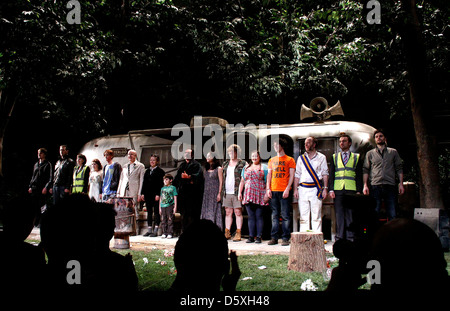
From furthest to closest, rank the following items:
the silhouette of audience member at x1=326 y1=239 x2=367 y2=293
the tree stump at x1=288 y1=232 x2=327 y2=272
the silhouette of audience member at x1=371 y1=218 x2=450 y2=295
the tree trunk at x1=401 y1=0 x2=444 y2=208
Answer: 1. the tree trunk at x1=401 y1=0 x2=444 y2=208
2. the tree stump at x1=288 y1=232 x2=327 y2=272
3. the silhouette of audience member at x1=326 y1=239 x2=367 y2=293
4. the silhouette of audience member at x1=371 y1=218 x2=450 y2=295

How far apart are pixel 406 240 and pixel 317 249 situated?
3.70 m

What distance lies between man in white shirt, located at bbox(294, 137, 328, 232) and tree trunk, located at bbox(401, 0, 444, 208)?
1982mm

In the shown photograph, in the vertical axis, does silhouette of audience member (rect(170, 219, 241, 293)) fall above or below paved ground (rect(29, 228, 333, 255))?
above

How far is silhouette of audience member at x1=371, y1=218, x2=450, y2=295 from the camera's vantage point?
1401 millimetres

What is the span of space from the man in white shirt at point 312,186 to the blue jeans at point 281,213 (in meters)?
0.28

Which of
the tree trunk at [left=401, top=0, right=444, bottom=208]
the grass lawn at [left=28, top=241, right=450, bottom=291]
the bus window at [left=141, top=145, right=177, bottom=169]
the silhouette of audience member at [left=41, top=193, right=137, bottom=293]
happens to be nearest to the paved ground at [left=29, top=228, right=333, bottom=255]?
the grass lawn at [left=28, top=241, right=450, bottom=291]

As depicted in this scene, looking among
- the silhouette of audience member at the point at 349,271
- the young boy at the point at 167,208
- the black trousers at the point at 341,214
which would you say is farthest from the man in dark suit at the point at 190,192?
the silhouette of audience member at the point at 349,271

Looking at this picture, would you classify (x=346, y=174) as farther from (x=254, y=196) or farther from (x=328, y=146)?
(x=254, y=196)

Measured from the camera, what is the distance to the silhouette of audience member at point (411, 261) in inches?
55.2

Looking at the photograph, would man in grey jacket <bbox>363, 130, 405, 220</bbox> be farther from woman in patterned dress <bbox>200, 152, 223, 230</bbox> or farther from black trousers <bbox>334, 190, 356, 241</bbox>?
woman in patterned dress <bbox>200, 152, 223, 230</bbox>

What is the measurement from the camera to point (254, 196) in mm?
7711

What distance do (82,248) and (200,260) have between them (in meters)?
0.77

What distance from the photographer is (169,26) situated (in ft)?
48.4
